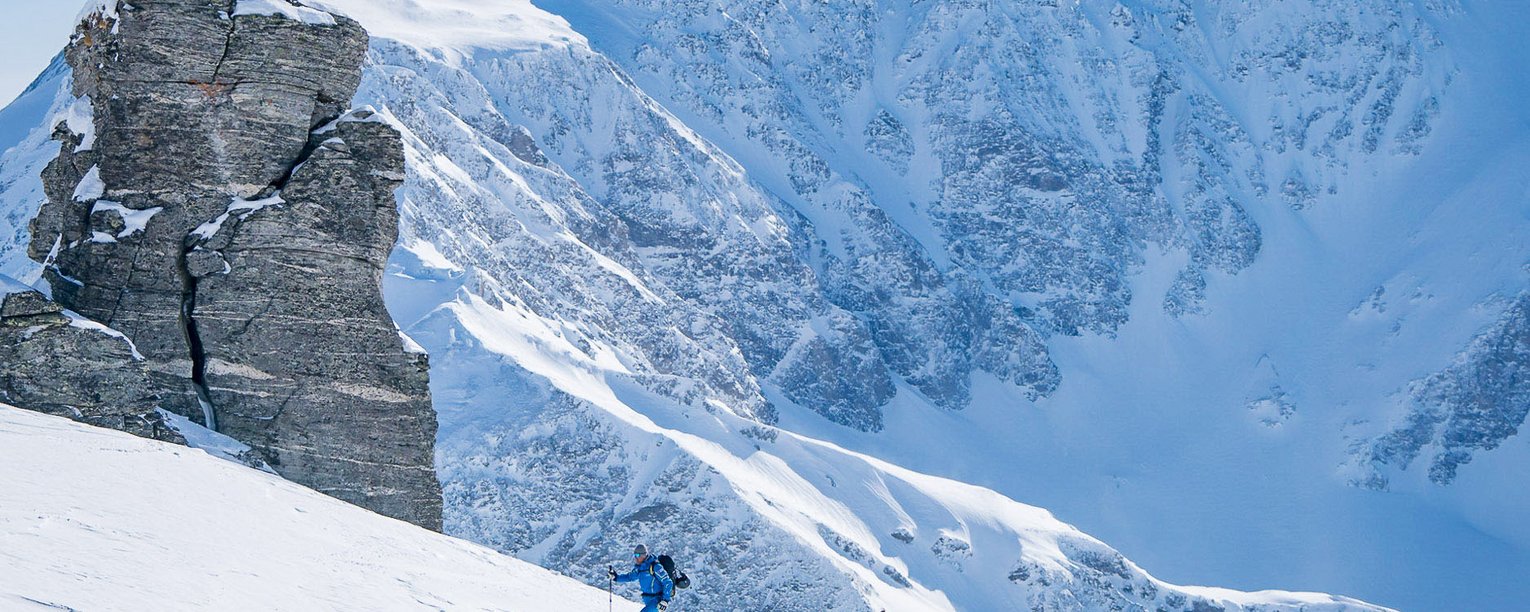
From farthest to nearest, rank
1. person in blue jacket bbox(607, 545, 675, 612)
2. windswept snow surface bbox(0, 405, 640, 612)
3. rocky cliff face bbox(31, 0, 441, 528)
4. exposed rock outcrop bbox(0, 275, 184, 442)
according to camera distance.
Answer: rocky cliff face bbox(31, 0, 441, 528) < exposed rock outcrop bbox(0, 275, 184, 442) < person in blue jacket bbox(607, 545, 675, 612) < windswept snow surface bbox(0, 405, 640, 612)

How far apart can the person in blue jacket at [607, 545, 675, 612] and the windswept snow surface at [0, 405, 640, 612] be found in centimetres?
106

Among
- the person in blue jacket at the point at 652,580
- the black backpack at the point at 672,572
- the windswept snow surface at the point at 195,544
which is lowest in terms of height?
the windswept snow surface at the point at 195,544

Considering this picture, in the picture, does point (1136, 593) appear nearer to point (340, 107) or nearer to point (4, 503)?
point (340, 107)

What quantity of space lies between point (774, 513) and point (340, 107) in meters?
136

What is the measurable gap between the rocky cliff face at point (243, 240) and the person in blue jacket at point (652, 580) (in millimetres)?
7397

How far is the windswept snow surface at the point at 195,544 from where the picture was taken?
1939 centimetres

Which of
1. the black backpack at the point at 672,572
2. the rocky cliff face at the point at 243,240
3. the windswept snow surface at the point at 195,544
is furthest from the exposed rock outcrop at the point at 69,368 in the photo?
the black backpack at the point at 672,572

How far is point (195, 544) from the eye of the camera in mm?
22281

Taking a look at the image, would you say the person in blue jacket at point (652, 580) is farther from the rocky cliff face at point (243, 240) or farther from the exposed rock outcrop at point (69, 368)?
the exposed rock outcrop at point (69, 368)

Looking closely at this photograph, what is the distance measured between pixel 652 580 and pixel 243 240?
11.0 metres

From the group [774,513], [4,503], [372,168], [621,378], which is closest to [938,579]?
[774,513]

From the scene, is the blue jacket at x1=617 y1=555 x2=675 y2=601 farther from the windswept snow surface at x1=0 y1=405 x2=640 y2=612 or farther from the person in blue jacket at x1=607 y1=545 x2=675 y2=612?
the windswept snow surface at x1=0 y1=405 x2=640 y2=612

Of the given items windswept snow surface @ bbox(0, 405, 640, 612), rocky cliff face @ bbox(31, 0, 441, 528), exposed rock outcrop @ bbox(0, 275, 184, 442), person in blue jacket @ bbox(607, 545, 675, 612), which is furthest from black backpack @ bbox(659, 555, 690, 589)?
exposed rock outcrop @ bbox(0, 275, 184, 442)

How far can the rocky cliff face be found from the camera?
32312mm
